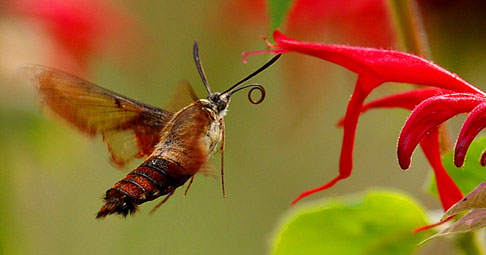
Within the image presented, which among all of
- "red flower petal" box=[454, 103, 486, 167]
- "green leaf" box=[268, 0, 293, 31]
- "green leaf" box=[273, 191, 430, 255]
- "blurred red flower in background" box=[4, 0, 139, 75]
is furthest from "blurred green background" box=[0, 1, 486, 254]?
"red flower petal" box=[454, 103, 486, 167]

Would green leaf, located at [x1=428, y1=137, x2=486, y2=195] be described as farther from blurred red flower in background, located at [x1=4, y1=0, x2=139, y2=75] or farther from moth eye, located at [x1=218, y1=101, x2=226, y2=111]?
blurred red flower in background, located at [x1=4, y1=0, x2=139, y2=75]

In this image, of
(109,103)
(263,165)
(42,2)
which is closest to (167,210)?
(263,165)

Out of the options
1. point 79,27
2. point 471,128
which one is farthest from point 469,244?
point 79,27

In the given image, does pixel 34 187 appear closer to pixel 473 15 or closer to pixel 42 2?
pixel 42 2

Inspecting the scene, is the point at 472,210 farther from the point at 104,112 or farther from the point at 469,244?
the point at 104,112

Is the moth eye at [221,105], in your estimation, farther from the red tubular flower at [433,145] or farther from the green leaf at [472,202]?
the green leaf at [472,202]

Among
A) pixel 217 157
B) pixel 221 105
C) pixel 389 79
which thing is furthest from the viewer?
pixel 217 157
